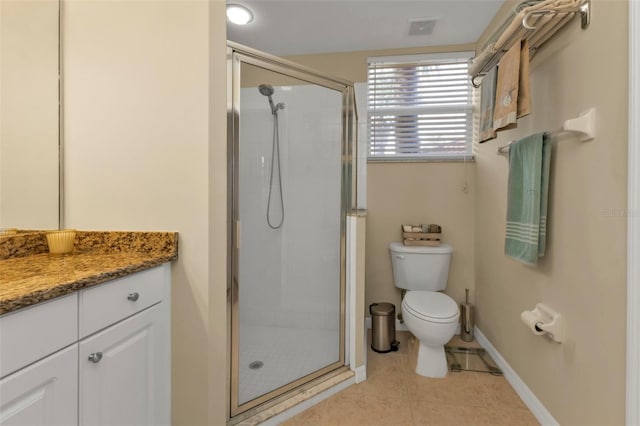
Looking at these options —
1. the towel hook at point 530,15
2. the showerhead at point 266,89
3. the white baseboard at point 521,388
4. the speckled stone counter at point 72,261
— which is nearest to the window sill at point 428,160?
the showerhead at point 266,89

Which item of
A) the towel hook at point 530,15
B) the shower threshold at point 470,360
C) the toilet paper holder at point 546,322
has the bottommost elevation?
the shower threshold at point 470,360

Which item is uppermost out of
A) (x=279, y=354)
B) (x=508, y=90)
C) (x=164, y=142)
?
(x=508, y=90)

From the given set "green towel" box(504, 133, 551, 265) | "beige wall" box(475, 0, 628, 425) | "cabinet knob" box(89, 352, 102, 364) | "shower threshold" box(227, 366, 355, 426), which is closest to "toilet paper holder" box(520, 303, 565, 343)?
"beige wall" box(475, 0, 628, 425)

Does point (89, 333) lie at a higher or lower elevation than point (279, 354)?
higher

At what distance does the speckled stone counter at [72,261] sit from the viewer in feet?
2.51

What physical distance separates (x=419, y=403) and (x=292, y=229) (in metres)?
1.25

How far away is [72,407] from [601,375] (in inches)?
69.4

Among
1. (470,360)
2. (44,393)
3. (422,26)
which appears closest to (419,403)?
(470,360)

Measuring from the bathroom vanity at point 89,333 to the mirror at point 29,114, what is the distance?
0.20m

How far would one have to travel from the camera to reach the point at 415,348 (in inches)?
91.4

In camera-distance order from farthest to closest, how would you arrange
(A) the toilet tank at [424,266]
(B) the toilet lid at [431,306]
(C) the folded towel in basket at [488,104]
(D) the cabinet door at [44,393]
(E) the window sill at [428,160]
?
(E) the window sill at [428,160] → (A) the toilet tank at [424,266] → (B) the toilet lid at [431,306] → (C) the folded towel in basket at [488,104] → (D) the cabinet door at [44,393]

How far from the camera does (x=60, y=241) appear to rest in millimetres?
1197

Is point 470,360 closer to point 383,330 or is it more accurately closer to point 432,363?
point 432,363

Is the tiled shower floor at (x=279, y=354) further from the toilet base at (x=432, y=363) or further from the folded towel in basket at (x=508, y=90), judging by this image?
the folded towel in basket at (x=508, y=90)
